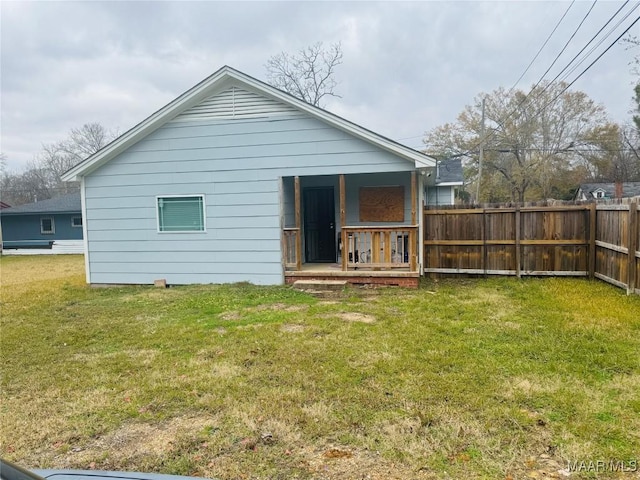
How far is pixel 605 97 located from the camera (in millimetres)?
28812

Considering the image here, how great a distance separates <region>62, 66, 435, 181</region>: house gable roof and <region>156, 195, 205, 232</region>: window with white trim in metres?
1.45

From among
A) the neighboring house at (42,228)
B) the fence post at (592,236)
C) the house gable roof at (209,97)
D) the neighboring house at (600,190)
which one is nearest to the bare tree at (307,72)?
the neighboring house at (42,228)

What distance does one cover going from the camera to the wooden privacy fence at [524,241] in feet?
24.6

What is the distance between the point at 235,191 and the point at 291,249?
1716 mm

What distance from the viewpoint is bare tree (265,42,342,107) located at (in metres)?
22.8

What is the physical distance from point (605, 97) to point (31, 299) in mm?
35620

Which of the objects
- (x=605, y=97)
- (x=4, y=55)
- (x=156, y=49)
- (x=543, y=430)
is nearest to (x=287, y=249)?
(x=543, y=430)

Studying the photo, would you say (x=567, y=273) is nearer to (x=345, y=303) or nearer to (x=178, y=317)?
(x=345, y=303)

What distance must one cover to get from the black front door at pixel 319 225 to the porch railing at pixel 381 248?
153cm

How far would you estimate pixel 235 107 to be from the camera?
832 centimetres

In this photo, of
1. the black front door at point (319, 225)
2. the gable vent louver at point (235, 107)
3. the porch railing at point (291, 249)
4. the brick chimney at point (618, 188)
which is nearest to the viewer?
the gable vent louver at point (235, 107)

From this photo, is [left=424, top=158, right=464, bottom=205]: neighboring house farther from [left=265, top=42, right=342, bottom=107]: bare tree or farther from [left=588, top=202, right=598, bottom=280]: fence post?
[left=265, top=42, right=342, bottom=107]: bare tree

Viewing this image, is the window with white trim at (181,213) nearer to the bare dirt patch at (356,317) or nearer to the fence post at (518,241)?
the bare dirt patch at (356,317)

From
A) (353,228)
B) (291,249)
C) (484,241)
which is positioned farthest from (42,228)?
(484,241)
